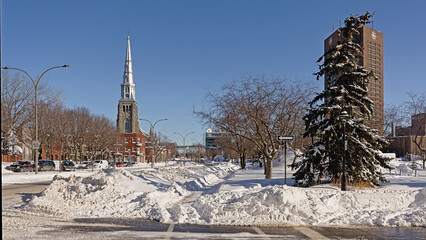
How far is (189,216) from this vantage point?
11.3 m

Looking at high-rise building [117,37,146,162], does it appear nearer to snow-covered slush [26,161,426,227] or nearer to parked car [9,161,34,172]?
parked car [9,161,34,172]

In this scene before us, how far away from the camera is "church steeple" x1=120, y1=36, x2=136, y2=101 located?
5059 inches

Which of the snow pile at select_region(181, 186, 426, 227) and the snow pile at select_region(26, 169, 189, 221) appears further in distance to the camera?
the snow pile at select_region(26, 169, 189, 221)

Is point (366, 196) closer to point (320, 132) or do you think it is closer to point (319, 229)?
point (319, 229)

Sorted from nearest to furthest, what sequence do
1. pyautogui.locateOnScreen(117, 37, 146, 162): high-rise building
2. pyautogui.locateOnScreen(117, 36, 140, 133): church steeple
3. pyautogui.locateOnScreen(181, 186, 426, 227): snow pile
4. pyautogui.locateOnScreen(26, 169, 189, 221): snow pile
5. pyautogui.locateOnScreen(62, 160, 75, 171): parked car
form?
1. pyautogui.locateOnScreen(181, 186, 426, 227): snow pile
2. pyautogui.locateOnScreen(26, 169, 189, 221): snow pile
3. pyautogui.locateOnScreen(62, 160, 75, 171): parked car
4. pyautogui.locateOnScreen(117, 37, 146, 162): high-rise building
5. pyautogui.locateOnScreen(117, 36, 140, 133): church steeple

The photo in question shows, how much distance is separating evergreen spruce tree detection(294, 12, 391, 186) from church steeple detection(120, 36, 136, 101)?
376 ft

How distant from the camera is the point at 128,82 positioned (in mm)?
132625

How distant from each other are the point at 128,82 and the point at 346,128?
394 ft

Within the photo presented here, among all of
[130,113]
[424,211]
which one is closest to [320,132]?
[424,211]

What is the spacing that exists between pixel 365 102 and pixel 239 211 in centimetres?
1130

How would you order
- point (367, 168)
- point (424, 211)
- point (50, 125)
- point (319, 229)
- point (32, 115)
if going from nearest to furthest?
point (319, 229)
point (424, 211)
point (367, 168)
point (32, 115)
point (50, 125)

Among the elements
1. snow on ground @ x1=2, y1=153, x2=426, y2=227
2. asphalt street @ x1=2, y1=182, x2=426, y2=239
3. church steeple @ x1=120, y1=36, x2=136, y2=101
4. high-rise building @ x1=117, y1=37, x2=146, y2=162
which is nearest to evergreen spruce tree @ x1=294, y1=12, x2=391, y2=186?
snow on ground @ x1=2, y1=153, x2=426, y2=227

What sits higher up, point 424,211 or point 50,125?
point 50,125

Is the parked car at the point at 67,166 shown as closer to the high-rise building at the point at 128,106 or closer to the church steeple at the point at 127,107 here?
the high-rise building at the point at 128,106
